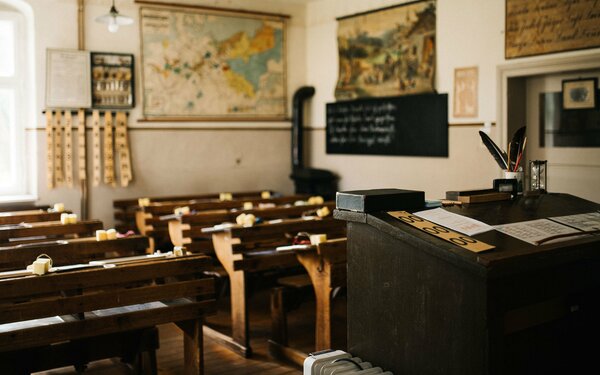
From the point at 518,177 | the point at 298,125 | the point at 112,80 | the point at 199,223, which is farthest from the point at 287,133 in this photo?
the point at 518,177

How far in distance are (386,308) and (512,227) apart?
0.51m

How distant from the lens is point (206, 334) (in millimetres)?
5188

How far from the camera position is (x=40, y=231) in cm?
509

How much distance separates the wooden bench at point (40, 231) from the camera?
198 inches

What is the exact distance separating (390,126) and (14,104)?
13.4 feet

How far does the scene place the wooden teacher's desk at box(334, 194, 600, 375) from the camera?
202cm

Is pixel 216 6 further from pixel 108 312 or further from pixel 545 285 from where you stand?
pixel 545 285

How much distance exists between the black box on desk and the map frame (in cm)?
568

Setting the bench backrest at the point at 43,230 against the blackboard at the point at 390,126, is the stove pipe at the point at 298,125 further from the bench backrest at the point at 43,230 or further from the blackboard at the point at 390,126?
the bench backrest at the point at 43,230

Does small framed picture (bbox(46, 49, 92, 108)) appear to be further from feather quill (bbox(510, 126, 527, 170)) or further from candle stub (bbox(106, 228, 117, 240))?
feather quill (bbox(510, 126, 527, 170))

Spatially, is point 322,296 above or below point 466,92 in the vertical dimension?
below

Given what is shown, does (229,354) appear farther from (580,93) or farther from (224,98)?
(224,98)

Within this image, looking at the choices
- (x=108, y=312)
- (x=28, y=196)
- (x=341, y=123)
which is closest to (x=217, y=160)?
(x=341, y=123)

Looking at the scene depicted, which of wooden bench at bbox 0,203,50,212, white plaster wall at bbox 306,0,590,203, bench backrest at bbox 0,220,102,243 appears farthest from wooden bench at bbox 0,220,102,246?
white plaster wall at bbox 306,0,590,203
